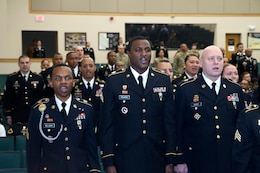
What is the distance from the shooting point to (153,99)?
3.62 meters

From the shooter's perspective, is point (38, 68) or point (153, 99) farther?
point (38, 68)

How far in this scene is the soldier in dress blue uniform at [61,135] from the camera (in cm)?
355

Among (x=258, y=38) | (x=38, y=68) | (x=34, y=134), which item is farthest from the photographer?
(x=258, y=38)

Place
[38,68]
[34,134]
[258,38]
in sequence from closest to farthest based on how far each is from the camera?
[34,134] → [38,68] → [258,38]

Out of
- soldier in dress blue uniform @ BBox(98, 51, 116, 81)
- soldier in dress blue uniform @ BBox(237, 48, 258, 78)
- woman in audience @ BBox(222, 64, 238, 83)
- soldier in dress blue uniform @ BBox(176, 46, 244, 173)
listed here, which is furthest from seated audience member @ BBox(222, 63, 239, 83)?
soldier in dress blue uniform @ BBox(237, 48, 258, 78)

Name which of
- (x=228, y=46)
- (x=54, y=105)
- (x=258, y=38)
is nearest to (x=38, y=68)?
(x=228, y=46)

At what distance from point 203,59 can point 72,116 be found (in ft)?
3.86

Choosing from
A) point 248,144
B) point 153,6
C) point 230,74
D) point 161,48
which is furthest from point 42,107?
point 153,6

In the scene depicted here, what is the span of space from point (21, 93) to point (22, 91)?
41mm

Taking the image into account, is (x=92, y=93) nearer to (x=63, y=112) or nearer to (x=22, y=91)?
(x=22, y=91)

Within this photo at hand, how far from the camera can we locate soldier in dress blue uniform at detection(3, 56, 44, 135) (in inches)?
291

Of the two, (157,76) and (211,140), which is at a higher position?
(157,76)

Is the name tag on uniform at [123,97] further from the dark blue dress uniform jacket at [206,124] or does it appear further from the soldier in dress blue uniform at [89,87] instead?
the soldier in dress blue uniform at [89,87]

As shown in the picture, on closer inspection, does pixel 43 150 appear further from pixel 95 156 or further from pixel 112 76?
pixel 112 76
